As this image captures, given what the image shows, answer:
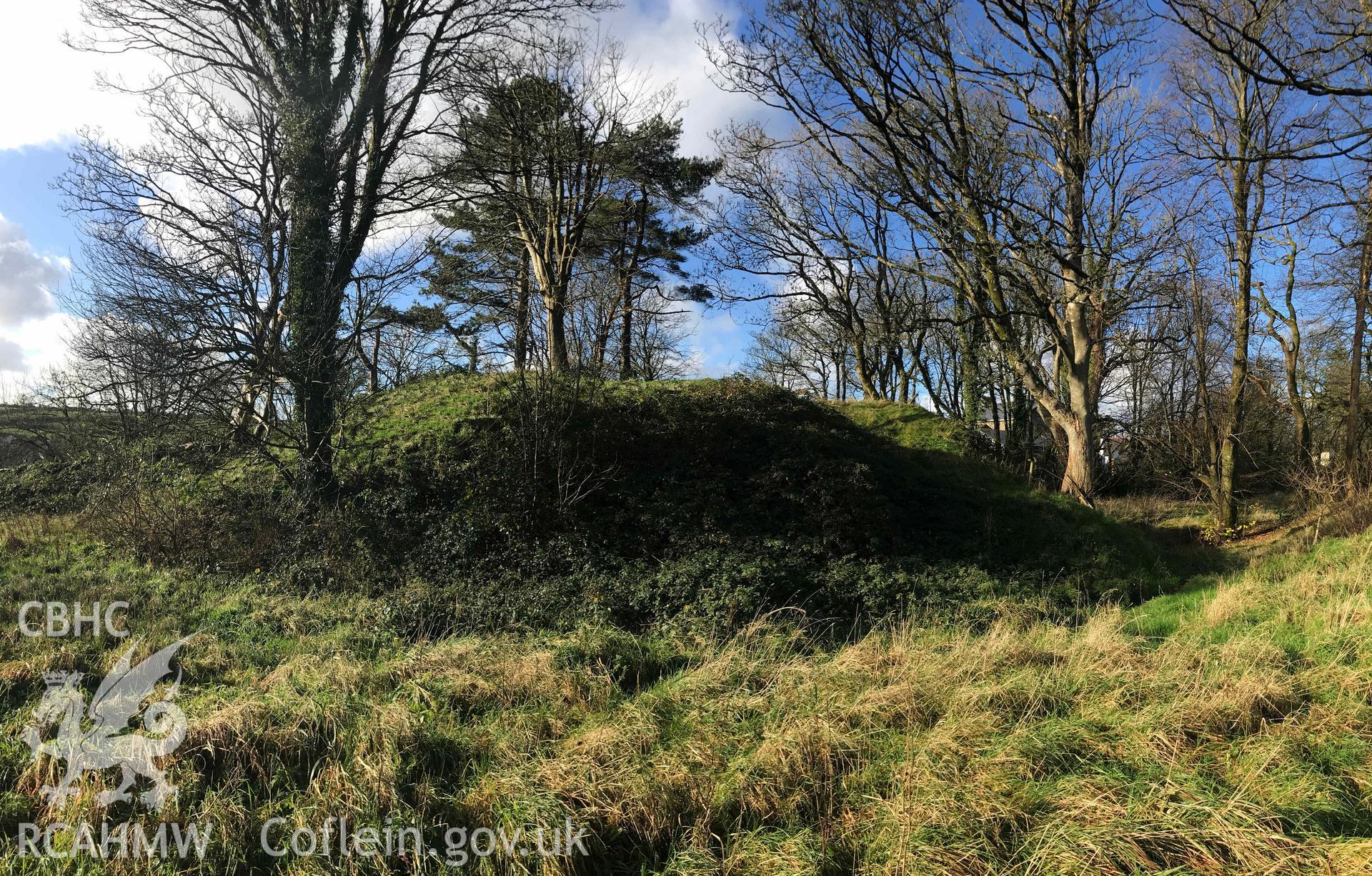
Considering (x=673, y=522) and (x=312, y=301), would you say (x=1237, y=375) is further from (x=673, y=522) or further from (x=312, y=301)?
(x=312, y=301)

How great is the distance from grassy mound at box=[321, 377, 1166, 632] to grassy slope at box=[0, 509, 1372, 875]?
1.94 metres

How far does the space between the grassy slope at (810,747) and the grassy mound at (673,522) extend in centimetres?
194

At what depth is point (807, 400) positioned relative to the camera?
48.5 ft

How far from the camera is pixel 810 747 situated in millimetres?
3982

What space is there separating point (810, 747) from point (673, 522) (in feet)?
20.3

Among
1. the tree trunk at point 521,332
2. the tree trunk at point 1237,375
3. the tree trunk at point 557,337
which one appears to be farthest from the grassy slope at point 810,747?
the tree trunk at point 1237,375

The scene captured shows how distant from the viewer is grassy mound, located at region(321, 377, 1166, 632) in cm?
827

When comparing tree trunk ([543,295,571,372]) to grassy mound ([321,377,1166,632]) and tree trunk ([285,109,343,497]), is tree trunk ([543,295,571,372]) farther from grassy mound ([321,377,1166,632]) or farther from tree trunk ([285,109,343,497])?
tree trunk ([285,109,343,497])

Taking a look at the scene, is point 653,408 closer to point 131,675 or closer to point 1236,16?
point 131,675

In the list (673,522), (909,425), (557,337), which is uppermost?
(557,337)

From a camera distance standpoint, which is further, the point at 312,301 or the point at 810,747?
the point at 312,301

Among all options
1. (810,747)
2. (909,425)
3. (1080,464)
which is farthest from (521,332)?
(1080,464)

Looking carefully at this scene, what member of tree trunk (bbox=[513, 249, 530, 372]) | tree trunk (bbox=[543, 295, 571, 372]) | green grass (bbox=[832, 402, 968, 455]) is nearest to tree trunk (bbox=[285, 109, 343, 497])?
tree trunk (bbox=[513, 249, 530, 372])

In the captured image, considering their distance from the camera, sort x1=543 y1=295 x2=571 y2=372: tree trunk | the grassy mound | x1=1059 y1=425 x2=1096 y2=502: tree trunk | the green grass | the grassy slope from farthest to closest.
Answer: the green grass → x1=1059 y1=425 x2=1096 y2=502: tree trunk → x1=543 y1=295 x2=571 y2=372: tree trunk → the grassy mound → the grassy slope
